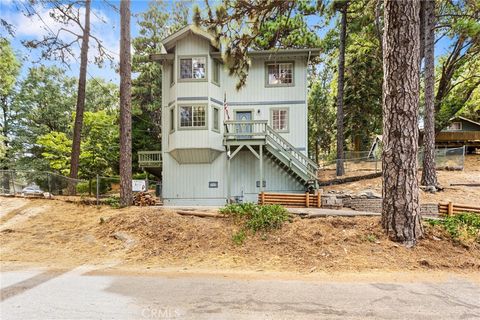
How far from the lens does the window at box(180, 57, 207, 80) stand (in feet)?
48.4

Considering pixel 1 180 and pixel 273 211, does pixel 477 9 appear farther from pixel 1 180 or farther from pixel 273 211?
pixel 1 180

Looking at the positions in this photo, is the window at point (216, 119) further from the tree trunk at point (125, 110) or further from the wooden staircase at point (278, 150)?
the tree trunk at point (125, 110)

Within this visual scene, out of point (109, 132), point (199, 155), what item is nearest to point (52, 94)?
point (109, 132)

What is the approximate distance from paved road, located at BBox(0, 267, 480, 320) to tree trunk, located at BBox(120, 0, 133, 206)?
4.99 m

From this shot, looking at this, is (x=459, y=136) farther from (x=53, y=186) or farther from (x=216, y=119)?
(x=53, y=186)

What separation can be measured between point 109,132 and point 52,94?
1426cm

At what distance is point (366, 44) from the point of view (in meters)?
19.9

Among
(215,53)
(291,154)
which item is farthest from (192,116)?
(291,154)

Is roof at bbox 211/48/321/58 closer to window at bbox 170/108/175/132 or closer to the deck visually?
window at bbox 170/108/175/132

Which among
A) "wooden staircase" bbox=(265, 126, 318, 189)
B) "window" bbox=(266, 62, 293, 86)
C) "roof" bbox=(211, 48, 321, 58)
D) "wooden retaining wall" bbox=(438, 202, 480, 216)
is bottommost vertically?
"wooden retaining wall" bbox=(438, 202, 480, 216)

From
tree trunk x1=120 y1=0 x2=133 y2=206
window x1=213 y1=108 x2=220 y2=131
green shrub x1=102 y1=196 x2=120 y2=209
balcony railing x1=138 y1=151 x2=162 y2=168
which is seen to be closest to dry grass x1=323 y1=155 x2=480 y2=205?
window x1=213 y1=108 x2=220 y2=131

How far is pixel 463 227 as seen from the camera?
7023mm

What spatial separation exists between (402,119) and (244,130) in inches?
385

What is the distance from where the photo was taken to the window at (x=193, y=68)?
14.7m
